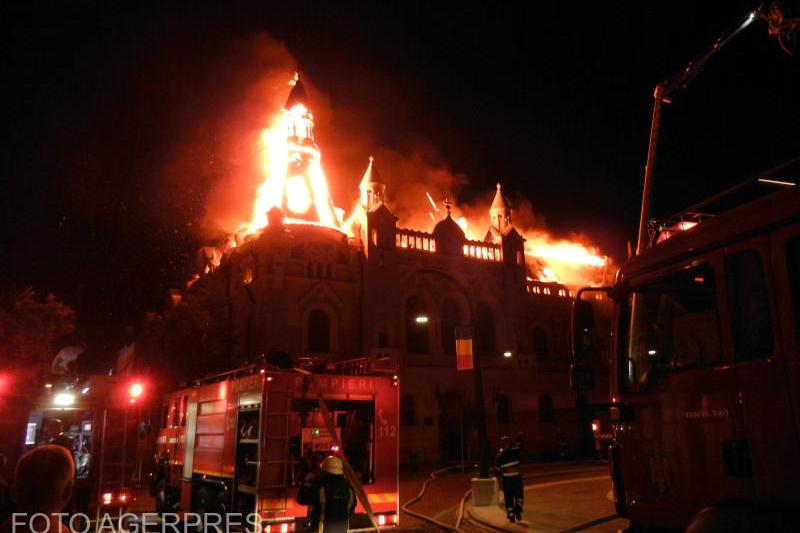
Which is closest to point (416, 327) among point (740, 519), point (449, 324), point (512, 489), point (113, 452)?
point (449, 324)

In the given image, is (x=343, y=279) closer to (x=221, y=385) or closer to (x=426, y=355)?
(x=426, y=355)

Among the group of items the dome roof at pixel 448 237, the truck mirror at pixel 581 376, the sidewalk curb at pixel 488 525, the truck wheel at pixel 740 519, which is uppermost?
the dome roof at pixel 448 237

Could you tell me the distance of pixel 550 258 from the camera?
4203cm

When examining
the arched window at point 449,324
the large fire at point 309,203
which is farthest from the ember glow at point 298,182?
the arched window at point 449,324

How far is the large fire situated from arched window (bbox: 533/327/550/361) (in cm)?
401

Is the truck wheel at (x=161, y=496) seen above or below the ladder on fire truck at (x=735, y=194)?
below

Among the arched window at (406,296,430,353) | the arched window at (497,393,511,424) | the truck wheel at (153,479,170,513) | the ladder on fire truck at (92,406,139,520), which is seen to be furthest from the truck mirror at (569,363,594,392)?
the arched window at (497,393,511,424)

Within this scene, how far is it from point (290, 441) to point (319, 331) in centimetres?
1960

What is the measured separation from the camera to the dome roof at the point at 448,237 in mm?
33188

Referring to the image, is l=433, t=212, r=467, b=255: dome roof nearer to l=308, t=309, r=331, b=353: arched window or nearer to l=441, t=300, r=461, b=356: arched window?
l=441, t=300, r=461, b=356: arched window

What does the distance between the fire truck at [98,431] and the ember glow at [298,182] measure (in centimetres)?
1795

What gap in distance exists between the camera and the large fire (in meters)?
33.3

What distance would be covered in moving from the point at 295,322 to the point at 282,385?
62.1ft

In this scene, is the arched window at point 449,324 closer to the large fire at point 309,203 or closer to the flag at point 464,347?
the large fire at point 309,203
